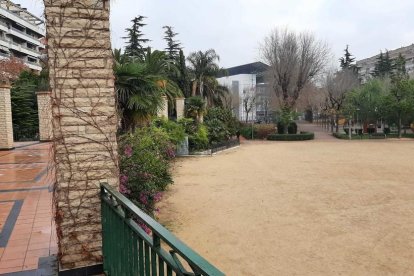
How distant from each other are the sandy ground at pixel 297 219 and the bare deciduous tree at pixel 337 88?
2208 centimetres

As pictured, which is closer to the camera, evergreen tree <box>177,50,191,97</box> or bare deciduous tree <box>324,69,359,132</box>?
evergreen tree <box>177,50,191,97</box>

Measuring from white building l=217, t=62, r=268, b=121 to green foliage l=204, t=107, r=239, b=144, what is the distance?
75.8 ft

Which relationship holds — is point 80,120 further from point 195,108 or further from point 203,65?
point 203,65

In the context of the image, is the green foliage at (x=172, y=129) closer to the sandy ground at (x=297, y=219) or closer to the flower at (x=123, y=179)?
the sandy ground at (x=297, y=219)

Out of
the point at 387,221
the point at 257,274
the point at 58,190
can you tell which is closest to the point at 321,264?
the point at 257,274

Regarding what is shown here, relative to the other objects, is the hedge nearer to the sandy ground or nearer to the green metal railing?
the sandy ground

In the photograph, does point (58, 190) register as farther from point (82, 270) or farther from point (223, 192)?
point (223, 192)

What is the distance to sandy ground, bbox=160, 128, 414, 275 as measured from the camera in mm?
4578

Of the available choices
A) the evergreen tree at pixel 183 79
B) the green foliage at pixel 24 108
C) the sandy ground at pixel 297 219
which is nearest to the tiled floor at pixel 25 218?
the sandy ground at pixel 297 219

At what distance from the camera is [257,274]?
425 cm

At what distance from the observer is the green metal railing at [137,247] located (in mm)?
1540

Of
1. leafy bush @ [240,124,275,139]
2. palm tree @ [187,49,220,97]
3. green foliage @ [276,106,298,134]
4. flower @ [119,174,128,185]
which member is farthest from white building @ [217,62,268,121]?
flower @ [119,174,128,185]

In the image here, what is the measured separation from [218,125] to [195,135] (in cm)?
353

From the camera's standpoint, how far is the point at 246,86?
55406 mm
